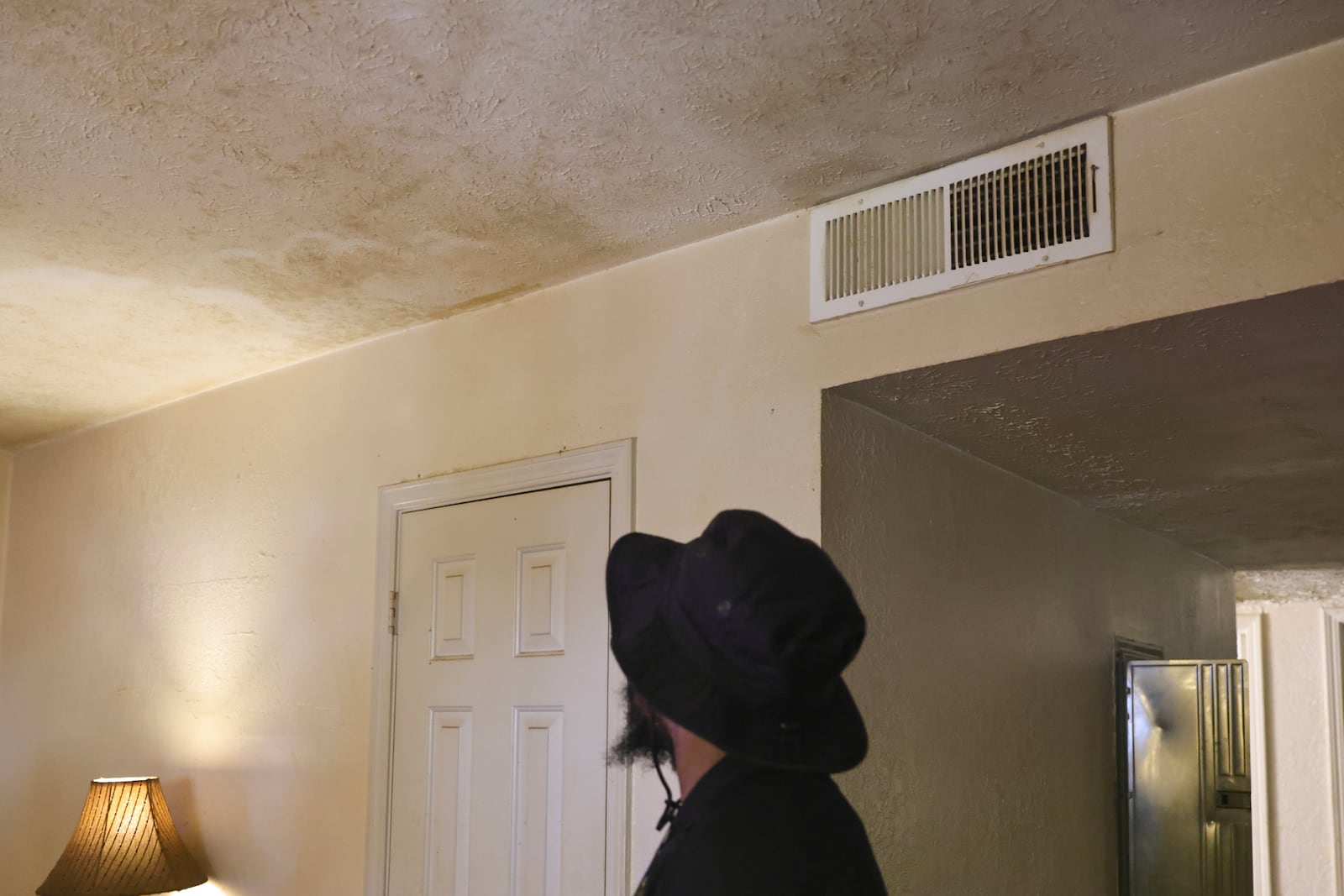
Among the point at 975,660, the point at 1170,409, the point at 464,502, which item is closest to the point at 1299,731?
the point at 975,660

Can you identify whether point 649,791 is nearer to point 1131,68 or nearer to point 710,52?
point 710,52

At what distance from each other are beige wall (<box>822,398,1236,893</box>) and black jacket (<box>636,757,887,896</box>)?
0.95m

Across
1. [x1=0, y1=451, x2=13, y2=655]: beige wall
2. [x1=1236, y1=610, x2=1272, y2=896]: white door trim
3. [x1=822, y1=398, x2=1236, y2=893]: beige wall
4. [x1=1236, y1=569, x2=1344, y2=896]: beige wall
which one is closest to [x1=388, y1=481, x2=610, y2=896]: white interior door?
[x1=822, y1=398, x2=1236, y2=893]: beige wall

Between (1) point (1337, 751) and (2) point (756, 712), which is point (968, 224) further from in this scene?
(1) point (1337, 751)

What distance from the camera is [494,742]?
2.86 metres

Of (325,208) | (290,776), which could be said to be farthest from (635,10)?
(290,776)

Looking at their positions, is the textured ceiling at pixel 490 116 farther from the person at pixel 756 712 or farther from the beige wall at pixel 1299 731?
the beige wall at pixel 1299 731

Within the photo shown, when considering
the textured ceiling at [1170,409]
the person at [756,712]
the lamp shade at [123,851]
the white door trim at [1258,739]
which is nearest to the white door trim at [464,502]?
the textured ceiling at [1170,409]

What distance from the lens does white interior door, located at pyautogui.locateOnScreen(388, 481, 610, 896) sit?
8.77 ft

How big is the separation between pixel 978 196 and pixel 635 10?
75cm

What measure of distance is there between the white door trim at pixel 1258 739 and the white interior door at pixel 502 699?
3179 millimetres

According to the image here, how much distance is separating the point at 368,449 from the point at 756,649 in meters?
2.20

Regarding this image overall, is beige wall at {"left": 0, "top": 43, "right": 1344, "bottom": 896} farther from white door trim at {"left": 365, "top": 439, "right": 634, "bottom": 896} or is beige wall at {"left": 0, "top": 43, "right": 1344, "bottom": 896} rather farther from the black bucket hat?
the black bucket hat

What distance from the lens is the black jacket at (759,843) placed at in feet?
4.11
